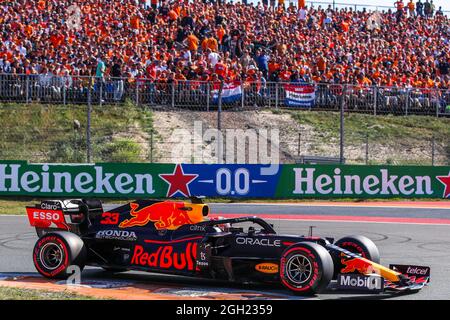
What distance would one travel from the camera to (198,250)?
1041 centimetres

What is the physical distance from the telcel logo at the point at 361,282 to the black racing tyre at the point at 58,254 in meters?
3.34

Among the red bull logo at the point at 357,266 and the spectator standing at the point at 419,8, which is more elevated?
the spectator standing at the point at 419,8

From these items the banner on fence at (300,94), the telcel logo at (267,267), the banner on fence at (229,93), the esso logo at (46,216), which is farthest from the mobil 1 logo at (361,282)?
the banner on fence at (300,94)

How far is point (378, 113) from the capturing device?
28.8 meters

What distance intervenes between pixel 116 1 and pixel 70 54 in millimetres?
4591

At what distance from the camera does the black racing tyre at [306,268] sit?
958 cm

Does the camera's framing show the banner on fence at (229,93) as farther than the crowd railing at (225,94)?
Yes

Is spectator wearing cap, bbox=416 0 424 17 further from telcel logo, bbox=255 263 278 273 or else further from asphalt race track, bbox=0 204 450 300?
telcel logo, bbox=255 263 278 273

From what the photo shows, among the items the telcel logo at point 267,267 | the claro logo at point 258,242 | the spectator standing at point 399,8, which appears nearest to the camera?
the telcel logo at point 267,267

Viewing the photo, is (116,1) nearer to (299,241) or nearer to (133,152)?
(133,152)

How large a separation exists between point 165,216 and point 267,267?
64.7 inches

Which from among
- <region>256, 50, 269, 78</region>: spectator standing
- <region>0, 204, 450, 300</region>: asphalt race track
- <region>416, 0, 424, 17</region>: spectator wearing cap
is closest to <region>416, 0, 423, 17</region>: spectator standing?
<region>416, 0, 424, 17</region>: spectator wearing cap

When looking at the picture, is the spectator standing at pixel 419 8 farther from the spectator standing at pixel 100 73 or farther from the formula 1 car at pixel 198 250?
the formula 1 car at pixel 198 250
